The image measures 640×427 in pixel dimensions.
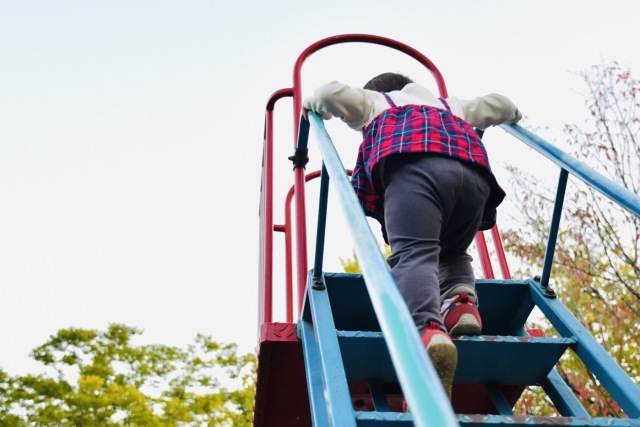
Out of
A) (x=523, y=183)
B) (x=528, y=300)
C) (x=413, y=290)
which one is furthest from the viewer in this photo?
(x=523, y=183)

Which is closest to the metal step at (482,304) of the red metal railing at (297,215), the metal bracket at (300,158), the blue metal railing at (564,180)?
the blue metal railing at (564,180)

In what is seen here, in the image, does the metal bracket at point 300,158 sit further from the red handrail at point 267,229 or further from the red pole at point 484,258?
the red pole at point 484,258

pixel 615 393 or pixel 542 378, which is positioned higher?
pixel 542 378

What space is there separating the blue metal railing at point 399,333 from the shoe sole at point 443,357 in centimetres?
38

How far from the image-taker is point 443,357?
1.29 metres

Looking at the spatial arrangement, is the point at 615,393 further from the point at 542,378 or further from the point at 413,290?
the point at 413,290

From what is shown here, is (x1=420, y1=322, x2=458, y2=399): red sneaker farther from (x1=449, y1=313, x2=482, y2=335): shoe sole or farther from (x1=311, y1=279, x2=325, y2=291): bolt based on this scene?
(x1=311, y1=279, x2=325, y2=291): bolt

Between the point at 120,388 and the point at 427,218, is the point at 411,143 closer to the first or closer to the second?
the point at 427,218

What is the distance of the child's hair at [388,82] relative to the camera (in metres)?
2.21

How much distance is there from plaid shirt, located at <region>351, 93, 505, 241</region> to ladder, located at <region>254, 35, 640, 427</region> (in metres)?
0.14

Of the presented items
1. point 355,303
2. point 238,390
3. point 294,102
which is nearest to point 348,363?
point 355,303

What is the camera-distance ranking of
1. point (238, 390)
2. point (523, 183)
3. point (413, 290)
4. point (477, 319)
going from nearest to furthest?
1. point (413, 290)
2. point (477, 319)
3. point (523, 183)
4. point (238, 390)

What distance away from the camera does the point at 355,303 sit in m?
1.88

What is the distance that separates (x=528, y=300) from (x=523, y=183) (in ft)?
14.7
